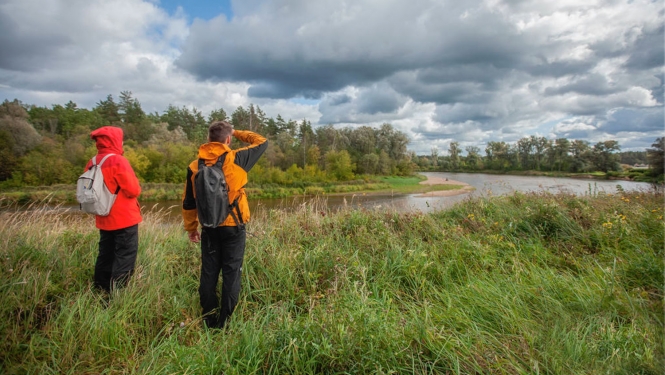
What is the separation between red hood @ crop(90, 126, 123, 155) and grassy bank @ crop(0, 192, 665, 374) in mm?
1274

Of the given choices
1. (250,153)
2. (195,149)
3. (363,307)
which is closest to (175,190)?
(195,149)

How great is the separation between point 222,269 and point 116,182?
1.46 m

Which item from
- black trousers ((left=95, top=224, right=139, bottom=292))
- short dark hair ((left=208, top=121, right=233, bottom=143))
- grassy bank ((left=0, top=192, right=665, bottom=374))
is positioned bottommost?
grassy bank ((left=0, top=192, right=665, bottom=374))

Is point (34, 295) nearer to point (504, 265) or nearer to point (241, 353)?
point (241, 353)

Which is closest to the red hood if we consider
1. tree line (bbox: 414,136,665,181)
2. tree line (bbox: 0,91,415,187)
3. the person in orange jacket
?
the person in orange jacket

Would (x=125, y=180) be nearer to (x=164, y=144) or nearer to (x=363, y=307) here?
(x=363, y=307)

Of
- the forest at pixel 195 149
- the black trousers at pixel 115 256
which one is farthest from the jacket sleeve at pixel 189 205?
the forest at pixel 195 149

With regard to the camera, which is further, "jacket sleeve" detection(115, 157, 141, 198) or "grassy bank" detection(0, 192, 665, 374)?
"jacket sleeve" detection(115, 157, 141, 198)

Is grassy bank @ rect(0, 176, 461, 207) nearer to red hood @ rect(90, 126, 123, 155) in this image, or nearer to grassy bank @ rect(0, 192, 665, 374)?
grassy bank @ rect(0, 192, 665, 374)

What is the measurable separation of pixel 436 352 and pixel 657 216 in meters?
5.26

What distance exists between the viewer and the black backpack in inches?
97.7

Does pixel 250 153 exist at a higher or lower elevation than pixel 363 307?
higher

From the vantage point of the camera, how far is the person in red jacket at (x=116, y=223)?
2902mm

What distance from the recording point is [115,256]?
291 centimetres
